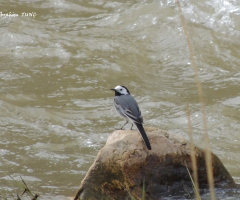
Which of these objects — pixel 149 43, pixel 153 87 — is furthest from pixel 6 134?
pixel 149 43

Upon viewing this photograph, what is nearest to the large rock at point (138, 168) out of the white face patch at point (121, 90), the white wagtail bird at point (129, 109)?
the white wagtail bird at point (129, 109)

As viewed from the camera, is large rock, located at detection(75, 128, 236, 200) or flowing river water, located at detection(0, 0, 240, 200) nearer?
large rock, located at detection(75, 128, 236, 200)

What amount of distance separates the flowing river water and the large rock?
899mm

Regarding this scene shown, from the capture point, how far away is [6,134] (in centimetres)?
843

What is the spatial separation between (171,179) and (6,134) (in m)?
3.73

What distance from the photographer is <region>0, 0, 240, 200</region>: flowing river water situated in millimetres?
7730

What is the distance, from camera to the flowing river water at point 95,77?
7730 millimetres

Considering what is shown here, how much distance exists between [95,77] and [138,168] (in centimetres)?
534
